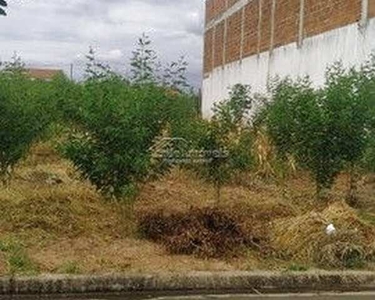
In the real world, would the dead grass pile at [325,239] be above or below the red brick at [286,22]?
below

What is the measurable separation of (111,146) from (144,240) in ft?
3.38

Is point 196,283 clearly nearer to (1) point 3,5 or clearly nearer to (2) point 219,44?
(1) point 3,5

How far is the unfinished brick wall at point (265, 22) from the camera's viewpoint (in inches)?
688

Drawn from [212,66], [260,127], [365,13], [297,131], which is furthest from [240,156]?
[212,66]

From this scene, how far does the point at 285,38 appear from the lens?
→ 73.7 feet

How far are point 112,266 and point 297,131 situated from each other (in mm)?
3391

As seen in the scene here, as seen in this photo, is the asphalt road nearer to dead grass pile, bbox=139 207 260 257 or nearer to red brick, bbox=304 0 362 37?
dead grass pile, bbox=139 207 260 257

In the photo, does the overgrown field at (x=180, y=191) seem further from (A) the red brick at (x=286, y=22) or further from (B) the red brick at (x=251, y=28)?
(B) the red brick at (x=251, y=28)

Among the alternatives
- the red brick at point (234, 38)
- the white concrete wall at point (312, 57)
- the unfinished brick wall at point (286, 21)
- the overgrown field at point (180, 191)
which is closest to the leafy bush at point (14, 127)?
the overgrown field at point (180, 191)

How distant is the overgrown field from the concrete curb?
17cm

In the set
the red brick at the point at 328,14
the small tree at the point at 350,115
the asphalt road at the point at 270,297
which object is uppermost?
the red brick at the point at 328,14

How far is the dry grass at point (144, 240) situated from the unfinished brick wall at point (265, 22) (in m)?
7.34

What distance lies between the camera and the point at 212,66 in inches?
1634

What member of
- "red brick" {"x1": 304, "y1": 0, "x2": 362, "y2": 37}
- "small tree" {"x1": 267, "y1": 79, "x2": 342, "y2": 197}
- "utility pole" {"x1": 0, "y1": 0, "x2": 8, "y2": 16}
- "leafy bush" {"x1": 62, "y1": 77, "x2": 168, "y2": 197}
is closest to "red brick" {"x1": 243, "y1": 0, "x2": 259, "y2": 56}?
"red brick" {"x1": 304, "y1": 0, "x2": 362, "y2": 37}
